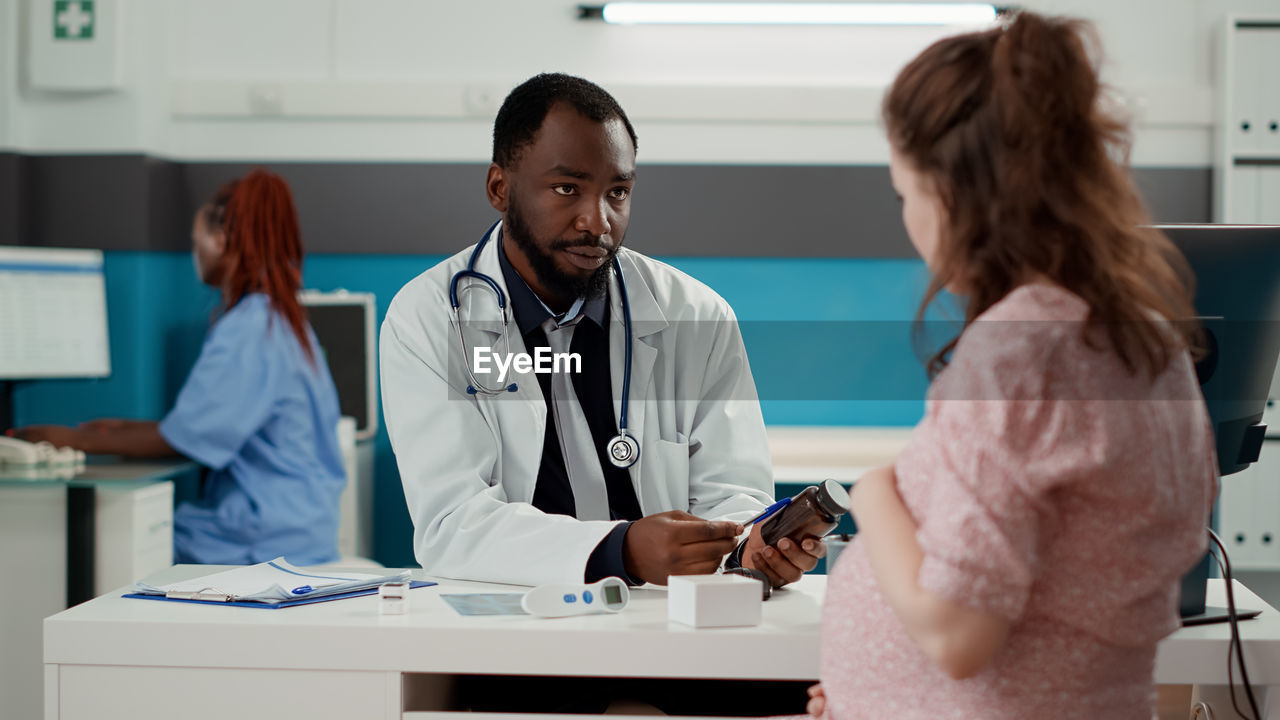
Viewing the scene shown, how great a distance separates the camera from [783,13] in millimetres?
3559

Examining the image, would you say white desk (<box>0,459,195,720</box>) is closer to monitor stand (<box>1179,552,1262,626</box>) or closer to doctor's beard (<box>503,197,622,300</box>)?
doctor's beard (<box>503,197,622,300</box>)

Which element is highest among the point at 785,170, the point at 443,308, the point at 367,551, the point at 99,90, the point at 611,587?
the point at 99,90

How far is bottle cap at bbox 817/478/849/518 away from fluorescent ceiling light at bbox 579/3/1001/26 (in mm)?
2716

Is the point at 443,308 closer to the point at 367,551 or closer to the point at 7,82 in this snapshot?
the point at 367,551

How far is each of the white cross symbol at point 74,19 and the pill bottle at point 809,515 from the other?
3106 millimetres

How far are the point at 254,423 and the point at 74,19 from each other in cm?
171

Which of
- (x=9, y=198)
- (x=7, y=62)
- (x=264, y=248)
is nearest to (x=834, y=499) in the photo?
(x=264, y=248)

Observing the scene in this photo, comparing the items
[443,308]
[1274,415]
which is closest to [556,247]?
[443,308]

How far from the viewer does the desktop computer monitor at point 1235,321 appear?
115 centimetres

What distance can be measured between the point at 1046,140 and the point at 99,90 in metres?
3.40

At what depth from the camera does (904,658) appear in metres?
Result: 0.82

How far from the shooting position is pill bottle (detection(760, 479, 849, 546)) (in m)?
1.14

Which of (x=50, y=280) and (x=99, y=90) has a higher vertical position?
(x=99, y=90)

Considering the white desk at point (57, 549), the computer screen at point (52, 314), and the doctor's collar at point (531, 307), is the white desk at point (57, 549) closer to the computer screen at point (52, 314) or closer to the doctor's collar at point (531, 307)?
the computer screen at point (52, 314)
